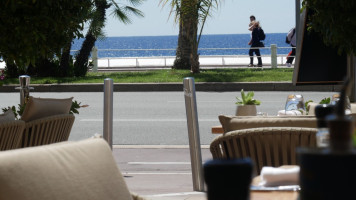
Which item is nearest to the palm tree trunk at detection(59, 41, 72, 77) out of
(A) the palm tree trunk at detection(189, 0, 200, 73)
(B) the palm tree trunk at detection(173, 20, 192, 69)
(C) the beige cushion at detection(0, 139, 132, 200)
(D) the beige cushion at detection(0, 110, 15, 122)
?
(B) the palm tree trunk at detection(173, 20, 192, 69)

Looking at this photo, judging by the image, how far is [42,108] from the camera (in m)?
6.23

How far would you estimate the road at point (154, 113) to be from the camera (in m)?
11.3

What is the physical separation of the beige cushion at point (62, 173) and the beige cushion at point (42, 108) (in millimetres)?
3022

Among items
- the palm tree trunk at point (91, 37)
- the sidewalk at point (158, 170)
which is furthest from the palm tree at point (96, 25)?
the sidewalk at point (158, 170)

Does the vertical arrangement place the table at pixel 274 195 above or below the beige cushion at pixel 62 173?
below

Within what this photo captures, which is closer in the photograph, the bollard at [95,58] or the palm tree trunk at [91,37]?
the palm tree trunk at [91,37]

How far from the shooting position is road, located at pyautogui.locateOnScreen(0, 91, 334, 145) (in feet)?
37.2

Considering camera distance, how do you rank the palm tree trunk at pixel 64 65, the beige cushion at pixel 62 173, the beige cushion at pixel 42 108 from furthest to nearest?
the palm tree trunk at pixel 64 65 → the beige cushion at pixel 42 108 → the beige cushion at pixel 62 173

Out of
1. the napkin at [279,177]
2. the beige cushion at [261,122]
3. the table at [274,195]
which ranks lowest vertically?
the table at [274,195]

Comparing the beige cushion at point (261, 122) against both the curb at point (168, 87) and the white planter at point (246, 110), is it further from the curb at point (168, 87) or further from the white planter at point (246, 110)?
the curb at point (168, 87)

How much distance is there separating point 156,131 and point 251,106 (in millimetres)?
5873

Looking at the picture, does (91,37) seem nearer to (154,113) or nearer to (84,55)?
(84,55)

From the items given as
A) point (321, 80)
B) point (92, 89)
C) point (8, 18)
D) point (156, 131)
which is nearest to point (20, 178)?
point (8, 18)

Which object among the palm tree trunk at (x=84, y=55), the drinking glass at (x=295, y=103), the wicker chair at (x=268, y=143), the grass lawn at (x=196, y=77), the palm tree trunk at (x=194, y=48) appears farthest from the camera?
the palm tree trunk at (x=84, y=55)
